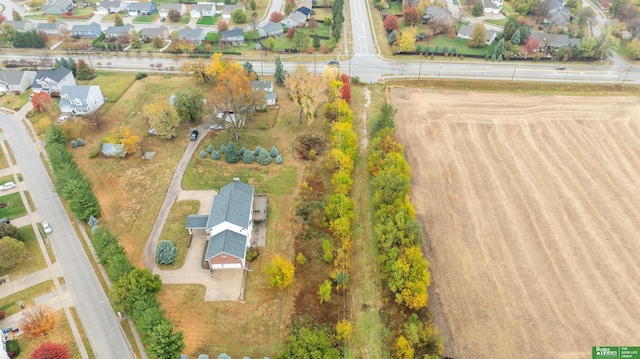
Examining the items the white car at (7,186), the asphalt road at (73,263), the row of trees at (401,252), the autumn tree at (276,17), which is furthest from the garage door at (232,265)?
the autumn tree at (276,17)

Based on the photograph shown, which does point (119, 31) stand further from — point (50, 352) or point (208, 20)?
point (50, 352)

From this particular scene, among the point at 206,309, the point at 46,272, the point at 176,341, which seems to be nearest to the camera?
the point at 176,341

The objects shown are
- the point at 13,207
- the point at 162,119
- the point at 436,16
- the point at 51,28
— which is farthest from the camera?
the point at 436,16

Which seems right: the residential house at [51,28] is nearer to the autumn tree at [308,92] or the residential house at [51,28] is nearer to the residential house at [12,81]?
the residential house at [12,81]

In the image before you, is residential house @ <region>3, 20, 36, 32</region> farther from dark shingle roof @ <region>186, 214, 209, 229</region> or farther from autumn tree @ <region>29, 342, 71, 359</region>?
autumn tree @ <region>29, 342, 71, 359</region>

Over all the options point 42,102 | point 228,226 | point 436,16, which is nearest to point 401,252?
point 228,226

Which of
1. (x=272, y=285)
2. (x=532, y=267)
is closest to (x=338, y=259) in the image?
(x=272, y=285)

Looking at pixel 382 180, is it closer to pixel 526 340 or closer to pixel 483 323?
pixel 483 323
